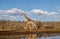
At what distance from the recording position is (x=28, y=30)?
16.0 ft

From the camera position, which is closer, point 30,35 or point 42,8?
point 30,35

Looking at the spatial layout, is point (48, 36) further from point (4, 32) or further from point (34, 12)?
point (4, 32)

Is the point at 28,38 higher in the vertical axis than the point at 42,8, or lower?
lower

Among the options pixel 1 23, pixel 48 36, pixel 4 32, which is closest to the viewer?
pixel 4 32

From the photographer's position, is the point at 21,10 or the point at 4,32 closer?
the point at 4,32

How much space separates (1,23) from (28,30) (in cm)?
198

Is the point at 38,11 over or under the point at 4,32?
over

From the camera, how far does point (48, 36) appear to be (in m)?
5.52

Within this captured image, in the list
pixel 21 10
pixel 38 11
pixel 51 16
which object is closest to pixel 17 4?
pixel 21 10

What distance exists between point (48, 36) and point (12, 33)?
1128 mm

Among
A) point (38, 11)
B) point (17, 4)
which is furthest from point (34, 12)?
point (17, 4)

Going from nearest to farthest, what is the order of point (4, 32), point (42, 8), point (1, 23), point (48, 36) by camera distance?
point (4, 32) → point (48, 36) → point (42, 8) → point (1, 23)

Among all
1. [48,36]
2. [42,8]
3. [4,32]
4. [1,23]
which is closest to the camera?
[4,32]

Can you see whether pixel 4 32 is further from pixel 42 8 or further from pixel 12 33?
pixel 42 8
